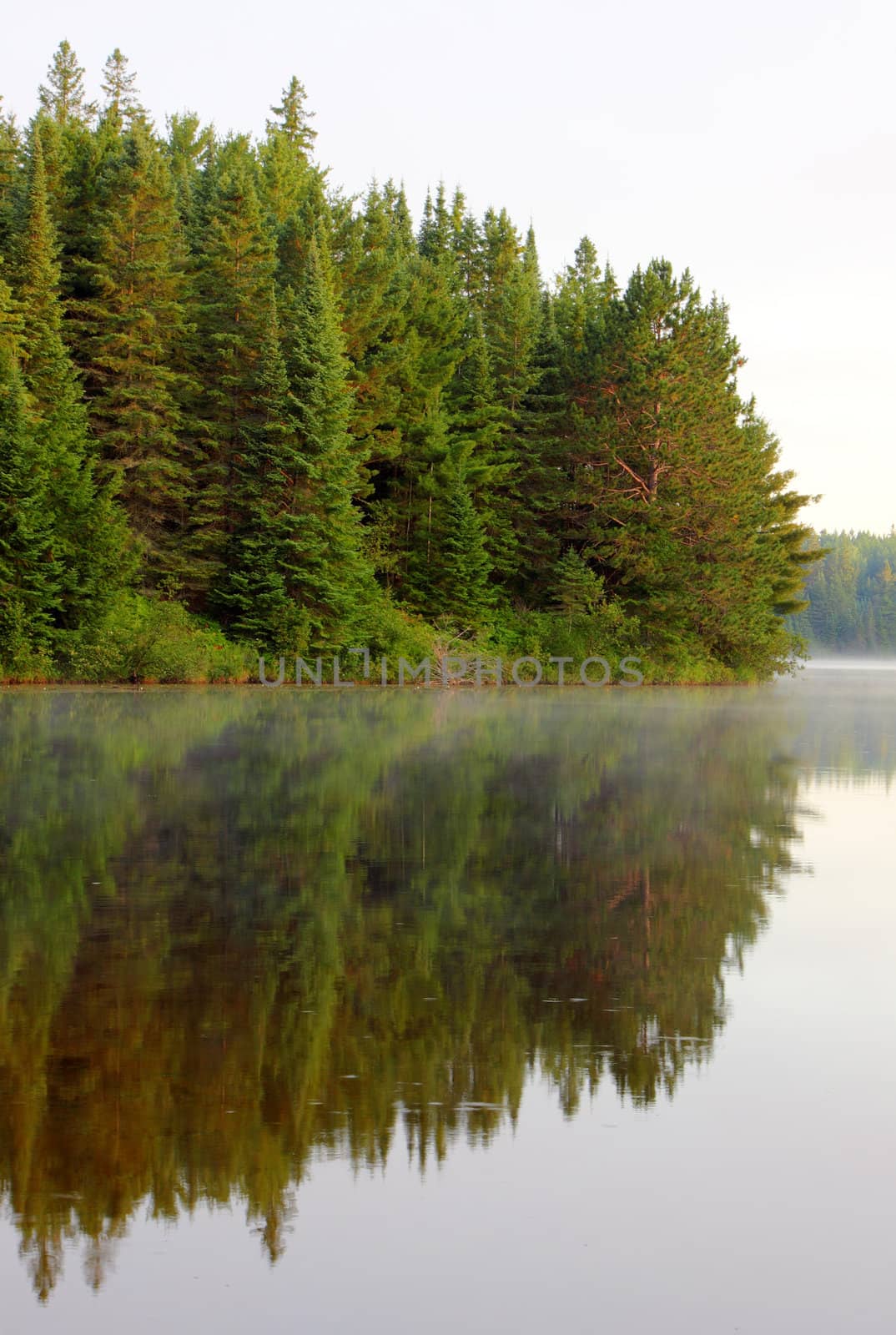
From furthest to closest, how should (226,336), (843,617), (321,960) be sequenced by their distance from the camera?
1. (843,617)
2. (226,336)
3. (321,960)

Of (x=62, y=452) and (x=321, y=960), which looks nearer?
(x=321, y=960)

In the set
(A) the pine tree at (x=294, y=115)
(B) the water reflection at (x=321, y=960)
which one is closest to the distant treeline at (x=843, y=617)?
(A) the pine tree at (x=294, y=115)

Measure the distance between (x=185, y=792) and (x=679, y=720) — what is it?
55.7ft

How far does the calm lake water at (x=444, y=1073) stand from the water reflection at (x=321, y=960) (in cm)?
2

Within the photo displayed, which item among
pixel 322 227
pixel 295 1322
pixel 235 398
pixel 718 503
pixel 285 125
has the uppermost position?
pixel 285 125

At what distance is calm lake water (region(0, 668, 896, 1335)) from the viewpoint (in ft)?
10.8

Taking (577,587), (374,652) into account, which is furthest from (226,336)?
(577,587)

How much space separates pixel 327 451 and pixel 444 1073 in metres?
44.1

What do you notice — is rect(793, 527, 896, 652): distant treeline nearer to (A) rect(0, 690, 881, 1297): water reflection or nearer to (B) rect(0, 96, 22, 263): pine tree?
(B) rect(0, 96, 22, 263): pine tree

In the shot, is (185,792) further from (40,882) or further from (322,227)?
(322,227)

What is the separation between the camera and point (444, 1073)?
15.8ft

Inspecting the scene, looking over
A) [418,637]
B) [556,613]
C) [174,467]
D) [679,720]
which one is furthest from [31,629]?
[556,613]

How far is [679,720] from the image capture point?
2891 cm

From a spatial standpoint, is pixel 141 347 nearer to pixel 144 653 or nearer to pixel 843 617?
pixel 144 653
